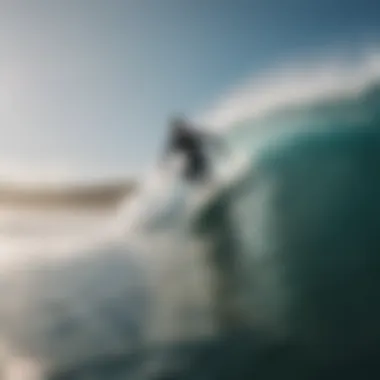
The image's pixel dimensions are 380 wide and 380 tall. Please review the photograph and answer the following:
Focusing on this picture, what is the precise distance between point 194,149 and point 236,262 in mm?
195

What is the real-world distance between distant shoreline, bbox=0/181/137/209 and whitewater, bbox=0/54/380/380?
2 centimetres

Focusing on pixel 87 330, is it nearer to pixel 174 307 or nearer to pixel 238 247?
pixel 174 307

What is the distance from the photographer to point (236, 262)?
1.12m

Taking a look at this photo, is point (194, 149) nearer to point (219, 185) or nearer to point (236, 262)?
point (219, 185)

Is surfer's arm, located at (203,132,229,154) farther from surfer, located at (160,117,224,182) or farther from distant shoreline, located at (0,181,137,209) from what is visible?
distant shoreline, located at (0,181,137,209)

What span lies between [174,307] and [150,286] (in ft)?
0.17

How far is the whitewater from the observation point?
108cm

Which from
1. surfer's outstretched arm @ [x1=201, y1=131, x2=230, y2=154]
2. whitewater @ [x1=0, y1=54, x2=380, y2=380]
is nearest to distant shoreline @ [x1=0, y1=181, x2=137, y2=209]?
whitewater @ [x1=0, y1=54, x2=380, y2=380]

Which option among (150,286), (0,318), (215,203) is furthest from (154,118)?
(0,318)

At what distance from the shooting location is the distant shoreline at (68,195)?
3.76ft

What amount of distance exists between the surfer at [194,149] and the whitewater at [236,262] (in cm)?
2

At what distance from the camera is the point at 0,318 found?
1113mm

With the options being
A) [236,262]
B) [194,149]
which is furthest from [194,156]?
[236,262]

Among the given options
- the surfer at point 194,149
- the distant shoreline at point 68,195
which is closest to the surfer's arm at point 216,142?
the surfer at point 194,149
